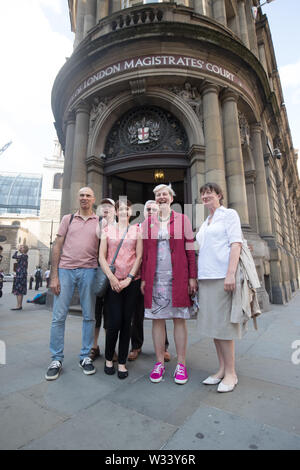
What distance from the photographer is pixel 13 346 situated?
3.85 meters

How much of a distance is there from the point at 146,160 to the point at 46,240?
3950cm

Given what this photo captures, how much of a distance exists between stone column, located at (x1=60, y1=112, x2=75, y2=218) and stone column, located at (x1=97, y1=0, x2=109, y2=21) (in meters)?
4.40

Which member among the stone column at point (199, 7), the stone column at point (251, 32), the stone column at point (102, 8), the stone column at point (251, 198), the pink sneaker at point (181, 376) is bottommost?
the pink sneaker at point (181, 376)

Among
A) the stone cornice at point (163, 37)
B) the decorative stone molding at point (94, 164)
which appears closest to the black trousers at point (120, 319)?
the decorative stone molding at point (94, 164)

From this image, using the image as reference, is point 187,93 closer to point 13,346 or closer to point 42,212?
point 13,346

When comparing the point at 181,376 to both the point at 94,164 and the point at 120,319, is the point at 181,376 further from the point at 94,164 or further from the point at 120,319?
the point at 94,164

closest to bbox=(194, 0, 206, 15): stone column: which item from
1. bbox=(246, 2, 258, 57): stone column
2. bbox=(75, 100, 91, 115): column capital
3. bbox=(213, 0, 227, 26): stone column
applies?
bbox=(213, 0, 227, 26): stone column

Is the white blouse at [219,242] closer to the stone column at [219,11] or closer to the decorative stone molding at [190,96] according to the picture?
the decorative stone molding at [190,96]

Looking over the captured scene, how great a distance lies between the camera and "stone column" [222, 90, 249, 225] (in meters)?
7.82

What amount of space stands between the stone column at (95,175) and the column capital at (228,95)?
4.84 metres

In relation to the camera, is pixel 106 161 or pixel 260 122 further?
pixel 260 122

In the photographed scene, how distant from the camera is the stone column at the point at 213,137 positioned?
740 centimetres
